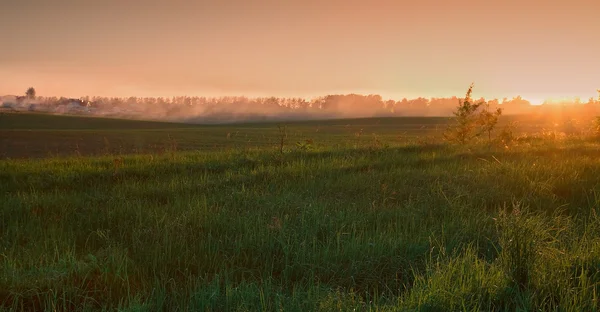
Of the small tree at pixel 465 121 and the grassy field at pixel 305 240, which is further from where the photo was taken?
the small tree at pixel 465 121

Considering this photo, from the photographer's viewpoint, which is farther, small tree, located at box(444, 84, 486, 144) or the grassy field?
small tree, located at box(444, 84, 486, 144)

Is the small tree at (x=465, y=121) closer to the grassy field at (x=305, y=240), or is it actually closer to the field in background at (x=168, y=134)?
the field in background at (x=168, y=134)

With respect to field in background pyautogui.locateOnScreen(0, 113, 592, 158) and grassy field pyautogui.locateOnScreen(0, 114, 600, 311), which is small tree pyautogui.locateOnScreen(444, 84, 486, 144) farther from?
grassy field pyautogui.locateOnScreen(0, 114, 600, 311)

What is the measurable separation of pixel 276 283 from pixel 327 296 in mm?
800

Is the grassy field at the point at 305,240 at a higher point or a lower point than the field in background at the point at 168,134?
higher

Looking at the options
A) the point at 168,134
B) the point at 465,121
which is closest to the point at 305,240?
the point at 465,121

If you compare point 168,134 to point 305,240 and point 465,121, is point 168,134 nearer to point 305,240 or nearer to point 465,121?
point 465,121

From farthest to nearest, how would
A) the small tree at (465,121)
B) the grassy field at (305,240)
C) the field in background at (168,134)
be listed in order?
the field in background at (168,134) < the small tree at (465,121) < the grassy field at (305,240)

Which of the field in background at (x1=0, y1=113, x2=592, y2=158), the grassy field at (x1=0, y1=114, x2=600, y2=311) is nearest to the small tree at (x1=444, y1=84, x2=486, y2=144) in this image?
the field in background at (x1=0, y1=113, x2=592, y2=158)

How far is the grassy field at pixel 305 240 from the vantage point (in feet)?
12.4

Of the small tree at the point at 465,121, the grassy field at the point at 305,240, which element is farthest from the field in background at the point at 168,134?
the grassy field at the point at 305,240

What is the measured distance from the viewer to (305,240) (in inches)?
198

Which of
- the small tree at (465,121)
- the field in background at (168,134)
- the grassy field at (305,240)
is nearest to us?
the grassy field at (305,240)

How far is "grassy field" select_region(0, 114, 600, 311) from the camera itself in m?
3.77
